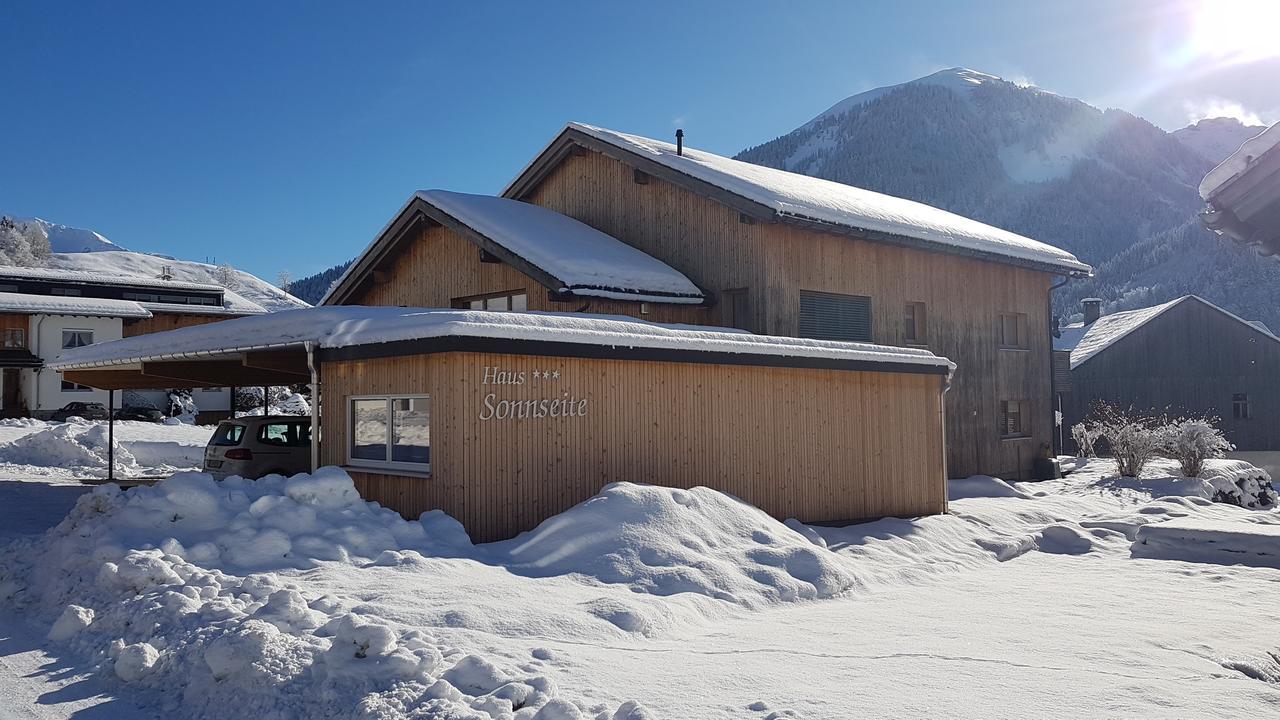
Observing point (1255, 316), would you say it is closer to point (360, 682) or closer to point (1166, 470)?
point (1166, 470)

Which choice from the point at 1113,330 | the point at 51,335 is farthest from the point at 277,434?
the point at 1113,330

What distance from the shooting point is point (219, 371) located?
16484 mm

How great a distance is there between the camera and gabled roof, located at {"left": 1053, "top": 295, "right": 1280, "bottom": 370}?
135 ft

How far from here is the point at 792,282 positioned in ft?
60.1

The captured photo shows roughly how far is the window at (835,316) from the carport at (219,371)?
914 cm

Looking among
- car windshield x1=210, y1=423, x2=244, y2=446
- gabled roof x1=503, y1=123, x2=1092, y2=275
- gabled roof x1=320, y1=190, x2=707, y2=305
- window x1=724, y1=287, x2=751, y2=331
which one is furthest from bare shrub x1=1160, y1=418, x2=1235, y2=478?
car windshield x1=210, y1=423, x2=244, y2=446

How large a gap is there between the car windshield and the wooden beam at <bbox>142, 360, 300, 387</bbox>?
98 cm

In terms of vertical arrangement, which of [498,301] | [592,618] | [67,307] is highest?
[67,307]

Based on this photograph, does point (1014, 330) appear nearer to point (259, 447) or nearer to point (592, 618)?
point (259, 447)

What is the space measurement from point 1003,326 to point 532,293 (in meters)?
12.1

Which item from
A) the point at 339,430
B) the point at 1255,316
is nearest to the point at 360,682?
the point at 339,430

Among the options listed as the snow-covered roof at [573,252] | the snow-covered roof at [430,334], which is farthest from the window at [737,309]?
the snow-covered roof at [430,334]

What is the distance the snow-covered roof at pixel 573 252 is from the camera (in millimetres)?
16609

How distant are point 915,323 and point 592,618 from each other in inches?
601
